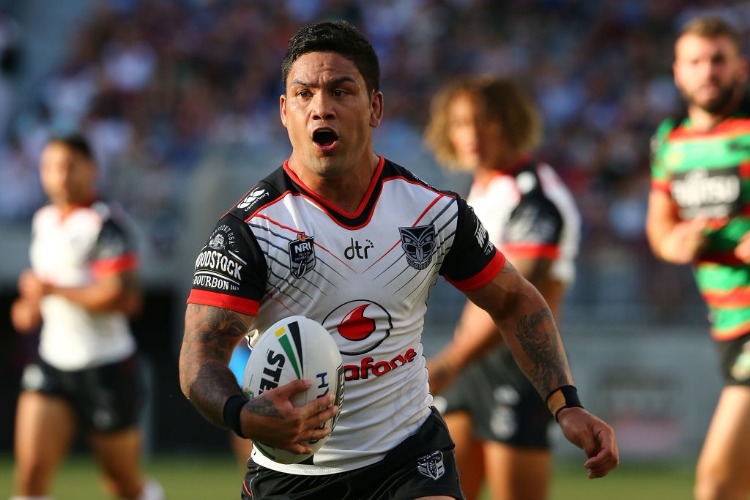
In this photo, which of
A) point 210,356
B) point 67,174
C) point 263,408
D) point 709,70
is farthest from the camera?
point 67,174

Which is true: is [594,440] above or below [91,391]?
below

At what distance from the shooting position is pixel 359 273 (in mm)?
4500

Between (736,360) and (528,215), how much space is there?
1.27m

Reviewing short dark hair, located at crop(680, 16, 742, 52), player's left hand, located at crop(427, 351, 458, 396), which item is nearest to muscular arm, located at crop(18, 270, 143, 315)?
player's left hand, located at crop(427, 351, 458, 396)

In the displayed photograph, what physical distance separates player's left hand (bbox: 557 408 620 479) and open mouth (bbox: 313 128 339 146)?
1198mm

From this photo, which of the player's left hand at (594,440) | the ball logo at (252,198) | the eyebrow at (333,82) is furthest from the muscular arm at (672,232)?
the ball logo at (252,198)

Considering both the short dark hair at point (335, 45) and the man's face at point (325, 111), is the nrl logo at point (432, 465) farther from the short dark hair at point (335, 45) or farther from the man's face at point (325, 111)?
the short dark hair at point (335, 45)

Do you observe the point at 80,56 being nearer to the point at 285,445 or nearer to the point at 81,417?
the point at 81,417

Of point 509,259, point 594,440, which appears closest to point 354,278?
point 594,440

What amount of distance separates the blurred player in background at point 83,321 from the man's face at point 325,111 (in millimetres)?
4800

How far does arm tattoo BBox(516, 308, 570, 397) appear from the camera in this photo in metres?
4.80

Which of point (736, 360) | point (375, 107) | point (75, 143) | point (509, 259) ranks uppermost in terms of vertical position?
point (75, 143)

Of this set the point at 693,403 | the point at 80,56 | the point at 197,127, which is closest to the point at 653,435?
the point at 693,403

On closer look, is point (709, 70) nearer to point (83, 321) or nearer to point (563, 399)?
point (563, 399)
